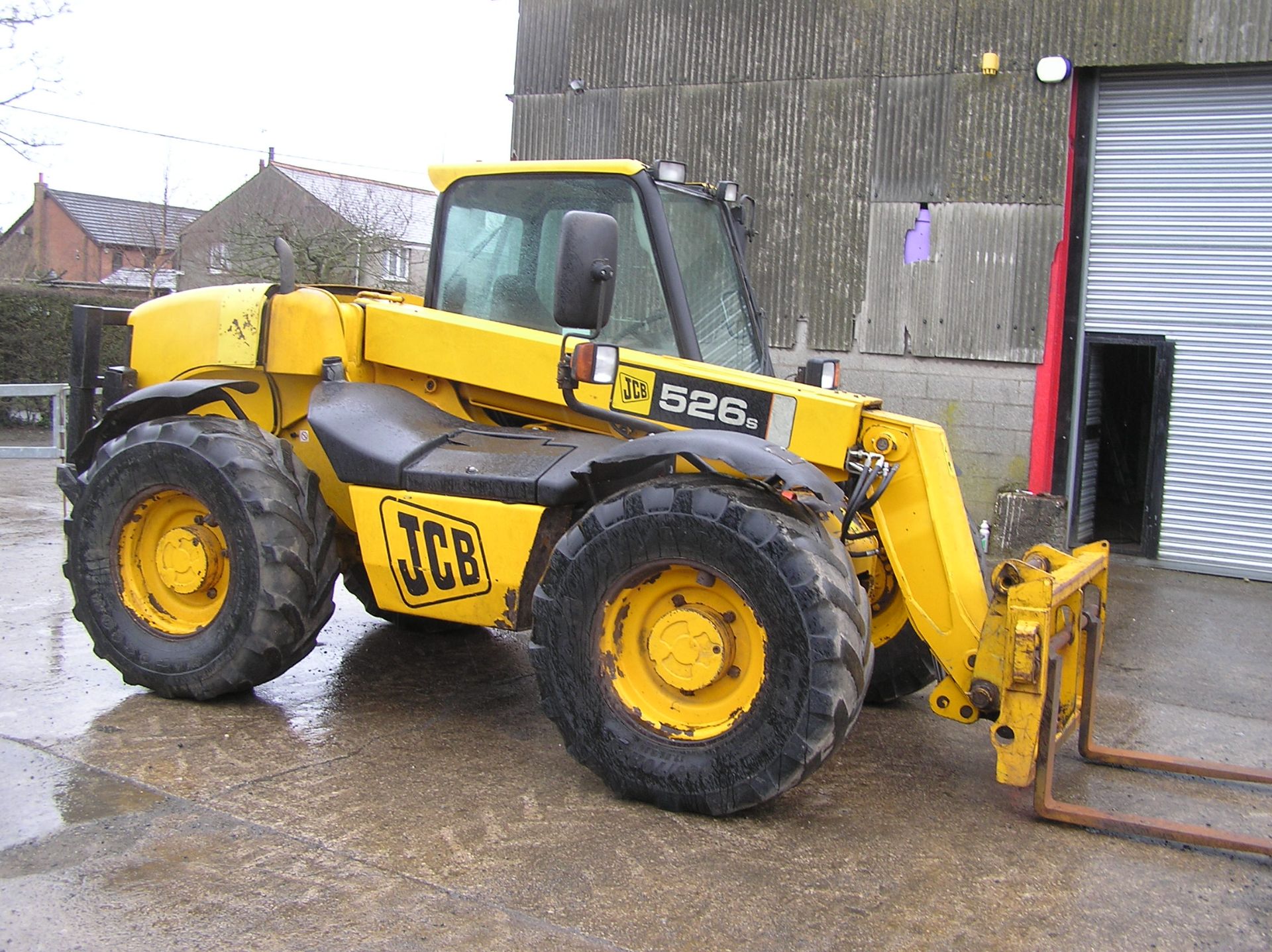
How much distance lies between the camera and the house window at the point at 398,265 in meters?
24.3

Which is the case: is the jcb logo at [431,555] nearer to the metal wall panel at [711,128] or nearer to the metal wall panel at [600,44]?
the metal wall panel at [711,128]

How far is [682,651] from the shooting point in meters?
4.54

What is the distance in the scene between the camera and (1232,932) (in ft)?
12.3

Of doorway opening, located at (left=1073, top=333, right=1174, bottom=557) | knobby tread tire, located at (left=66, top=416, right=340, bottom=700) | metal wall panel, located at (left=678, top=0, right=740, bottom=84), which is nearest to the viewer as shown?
knobby tread tire, located at (left=66, top=416, right=340, bottom=700)

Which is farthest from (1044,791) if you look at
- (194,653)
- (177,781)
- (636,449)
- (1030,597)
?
(194,653)

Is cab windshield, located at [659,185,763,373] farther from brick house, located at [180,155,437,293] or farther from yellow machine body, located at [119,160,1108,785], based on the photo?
brick house, located at [180,155,437,293]

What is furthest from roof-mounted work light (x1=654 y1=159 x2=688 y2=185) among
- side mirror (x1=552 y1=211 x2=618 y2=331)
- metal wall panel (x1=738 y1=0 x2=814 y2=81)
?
metal wall panel (x1=738 y1=0 x2=814 y2=81)

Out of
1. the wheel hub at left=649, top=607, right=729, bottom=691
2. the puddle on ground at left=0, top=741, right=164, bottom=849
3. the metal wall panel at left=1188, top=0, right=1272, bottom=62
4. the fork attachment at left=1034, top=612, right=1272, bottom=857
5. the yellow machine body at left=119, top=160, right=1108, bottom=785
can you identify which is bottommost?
the puddle on ground at left=0, top=741, right=164, bottom=849

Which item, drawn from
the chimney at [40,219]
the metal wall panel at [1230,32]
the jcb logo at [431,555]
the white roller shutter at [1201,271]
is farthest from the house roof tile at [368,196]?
the jcb logo at [431,555]

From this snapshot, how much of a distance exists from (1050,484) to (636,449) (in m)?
8.29

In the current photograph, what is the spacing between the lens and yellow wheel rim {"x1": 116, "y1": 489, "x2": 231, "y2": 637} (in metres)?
5.60

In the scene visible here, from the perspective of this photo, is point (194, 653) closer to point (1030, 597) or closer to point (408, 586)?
point (408, 586)

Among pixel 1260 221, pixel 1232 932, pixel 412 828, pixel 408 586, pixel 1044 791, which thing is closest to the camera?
pixel 1232 932

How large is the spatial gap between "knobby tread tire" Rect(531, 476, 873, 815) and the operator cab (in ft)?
3.57
